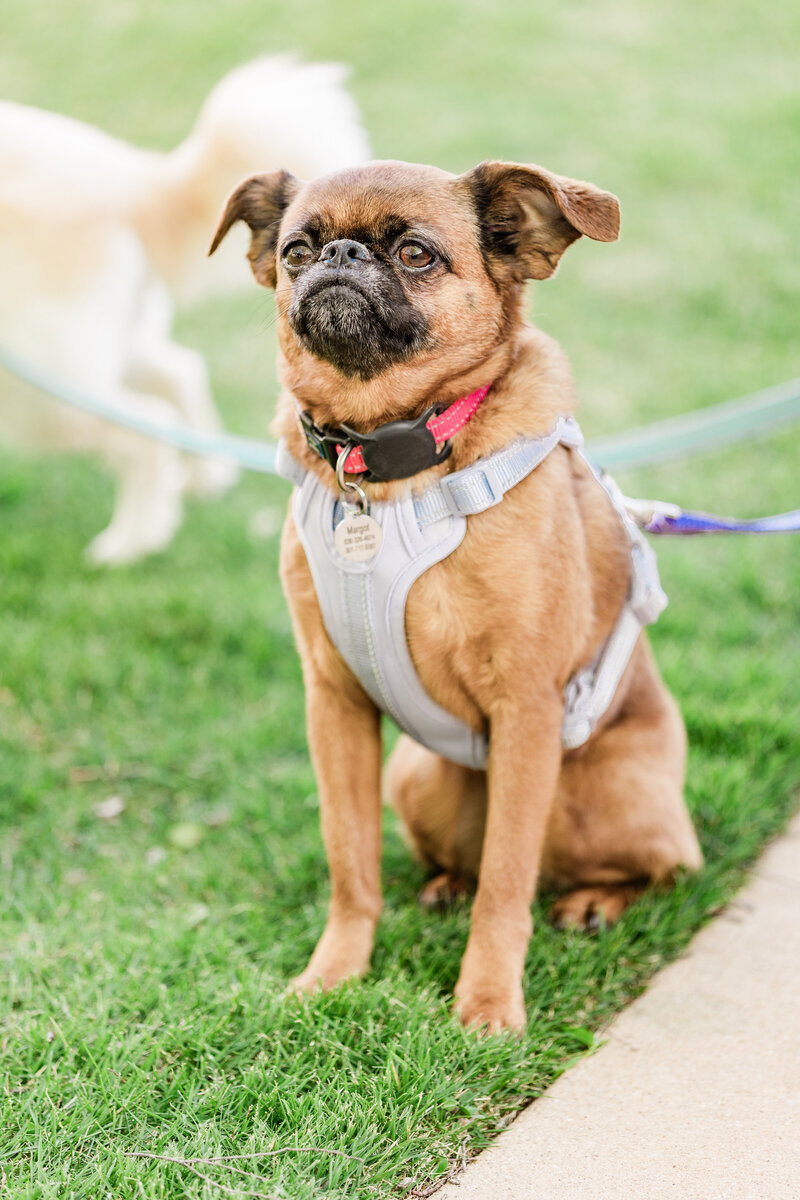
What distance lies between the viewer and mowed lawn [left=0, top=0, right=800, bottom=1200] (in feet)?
6.70

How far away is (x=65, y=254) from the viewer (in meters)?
4.48

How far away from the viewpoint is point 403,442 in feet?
7.04

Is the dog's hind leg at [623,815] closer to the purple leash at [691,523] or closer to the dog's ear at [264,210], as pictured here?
the purple leash at [691,523]

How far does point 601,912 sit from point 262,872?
0.89m

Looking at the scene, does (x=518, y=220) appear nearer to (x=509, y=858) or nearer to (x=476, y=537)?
(x=476, y=537)

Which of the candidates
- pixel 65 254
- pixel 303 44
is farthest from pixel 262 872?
pixel 303 44

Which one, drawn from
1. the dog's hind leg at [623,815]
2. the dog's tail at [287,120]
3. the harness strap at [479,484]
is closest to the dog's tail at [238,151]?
the dog's tail at [287,120]

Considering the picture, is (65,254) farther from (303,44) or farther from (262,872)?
(303,44)

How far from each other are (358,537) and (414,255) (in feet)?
1.73

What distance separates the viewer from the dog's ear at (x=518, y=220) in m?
2.12

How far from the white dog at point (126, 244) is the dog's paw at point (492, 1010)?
296 centimetres

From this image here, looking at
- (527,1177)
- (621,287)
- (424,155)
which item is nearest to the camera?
(527,1177)

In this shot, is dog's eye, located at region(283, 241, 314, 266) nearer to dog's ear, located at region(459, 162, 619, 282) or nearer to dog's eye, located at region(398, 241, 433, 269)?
dog's eye, located at region(398, 241, 433, 269)

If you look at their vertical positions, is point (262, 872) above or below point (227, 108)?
below
